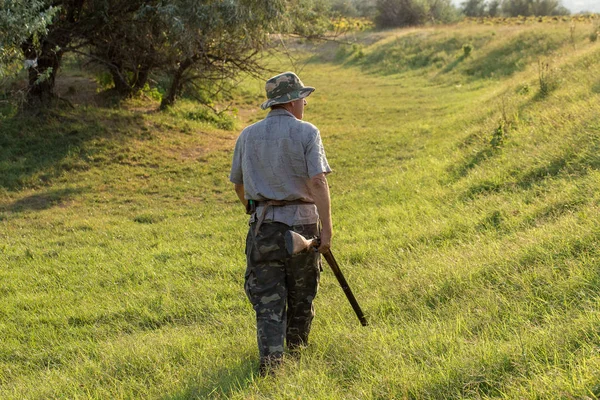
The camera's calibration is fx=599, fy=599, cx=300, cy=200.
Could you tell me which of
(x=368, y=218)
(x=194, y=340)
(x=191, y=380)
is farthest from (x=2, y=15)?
(x=191, y=380)

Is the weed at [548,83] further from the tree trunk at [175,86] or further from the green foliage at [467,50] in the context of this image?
the green foliage at [467,50]

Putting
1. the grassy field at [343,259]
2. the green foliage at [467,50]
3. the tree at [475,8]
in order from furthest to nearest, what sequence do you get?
the tree at [475,8], the green foliage at [467,50], the grassy field at [343,259]

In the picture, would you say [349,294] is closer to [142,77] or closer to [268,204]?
[268,204]

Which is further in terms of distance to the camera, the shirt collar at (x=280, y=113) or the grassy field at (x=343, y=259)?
the shirt collar at (x=280, y=113)

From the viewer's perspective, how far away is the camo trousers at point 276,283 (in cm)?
373

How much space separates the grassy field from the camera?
3.32 m

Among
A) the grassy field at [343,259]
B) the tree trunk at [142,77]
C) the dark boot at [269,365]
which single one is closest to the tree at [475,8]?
the grassy field at [343,259]

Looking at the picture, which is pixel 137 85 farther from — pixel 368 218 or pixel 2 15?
pixel 368 218

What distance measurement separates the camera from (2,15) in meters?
8.47

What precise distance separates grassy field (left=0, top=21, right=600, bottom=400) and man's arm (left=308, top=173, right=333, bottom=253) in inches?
26.8

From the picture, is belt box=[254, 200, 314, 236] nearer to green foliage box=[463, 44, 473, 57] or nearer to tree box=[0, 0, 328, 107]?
tree box=[0, 0, 328, 107]

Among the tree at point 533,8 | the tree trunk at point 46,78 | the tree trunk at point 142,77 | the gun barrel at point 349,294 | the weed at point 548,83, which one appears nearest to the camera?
the gun barrel at point 349,294

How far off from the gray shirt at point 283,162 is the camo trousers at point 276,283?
12 centimetres

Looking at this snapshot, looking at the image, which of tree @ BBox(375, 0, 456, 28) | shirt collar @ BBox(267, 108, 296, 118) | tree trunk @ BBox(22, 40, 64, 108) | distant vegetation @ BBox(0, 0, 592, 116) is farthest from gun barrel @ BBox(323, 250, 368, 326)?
tree @ BBox(375, 0, 456, 28)
